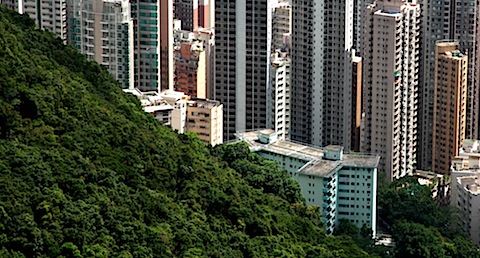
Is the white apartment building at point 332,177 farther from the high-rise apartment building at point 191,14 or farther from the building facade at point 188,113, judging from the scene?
the high-rise apartment building at point 191,14

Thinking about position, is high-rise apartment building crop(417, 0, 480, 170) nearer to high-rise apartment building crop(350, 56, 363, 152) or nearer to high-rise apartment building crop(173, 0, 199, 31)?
high-rise apartment building crop(350, 56, 363, 152)

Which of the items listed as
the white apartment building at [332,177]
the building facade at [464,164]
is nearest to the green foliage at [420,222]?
the building facade at [464,164]

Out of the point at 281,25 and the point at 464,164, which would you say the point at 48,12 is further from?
the point at 464,164

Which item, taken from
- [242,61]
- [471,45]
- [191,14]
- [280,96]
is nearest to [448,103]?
[471,45]

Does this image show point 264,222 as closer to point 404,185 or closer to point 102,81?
point 102,81

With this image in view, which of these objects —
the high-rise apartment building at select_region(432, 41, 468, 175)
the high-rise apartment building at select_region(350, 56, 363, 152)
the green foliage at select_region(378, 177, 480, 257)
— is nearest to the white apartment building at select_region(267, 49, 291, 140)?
the high-rise apartment building at select_region(350, 56, 363, 152)
